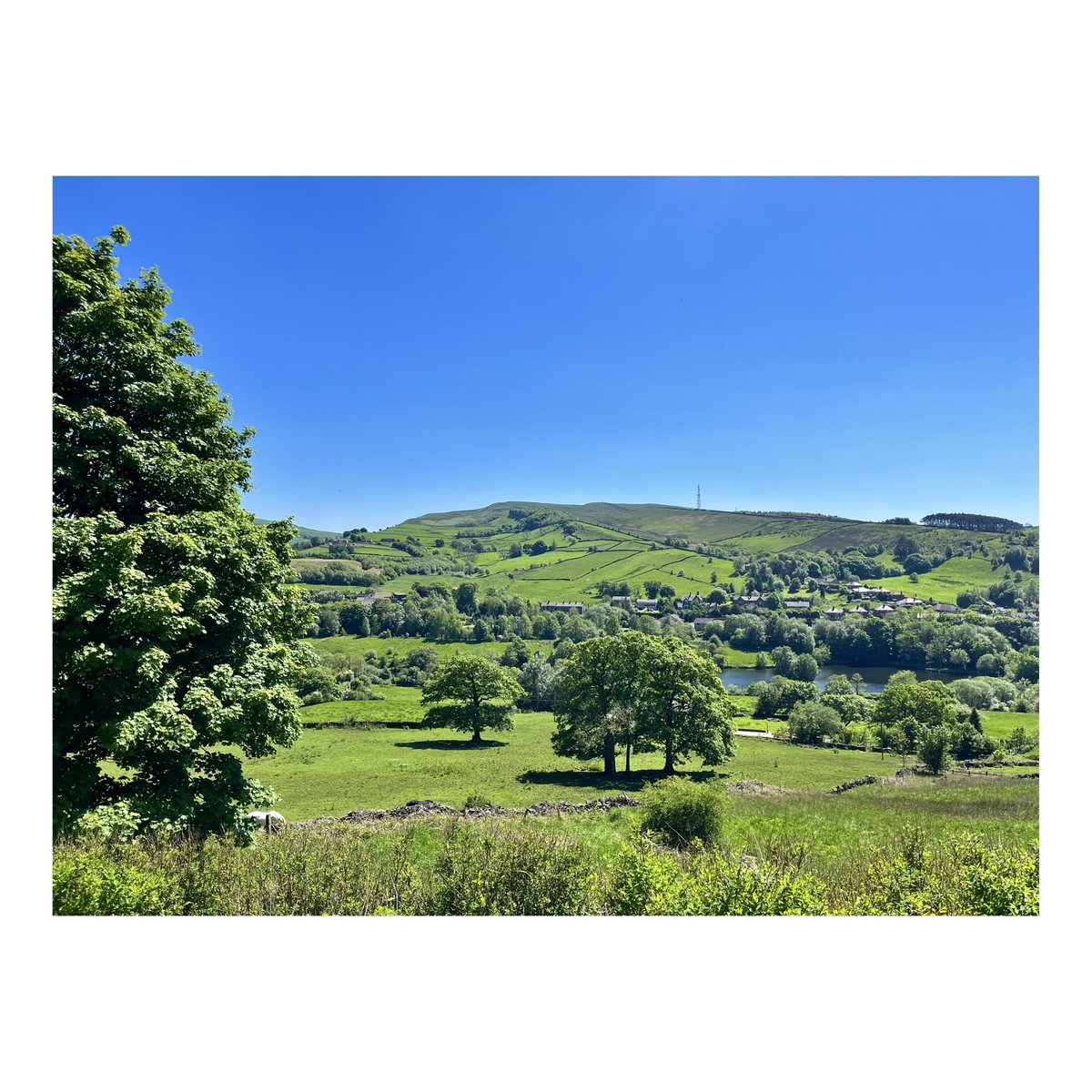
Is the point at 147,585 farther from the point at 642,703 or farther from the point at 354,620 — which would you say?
the point at 354,620

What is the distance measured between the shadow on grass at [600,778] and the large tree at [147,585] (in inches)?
948

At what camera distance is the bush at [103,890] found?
6.96 m

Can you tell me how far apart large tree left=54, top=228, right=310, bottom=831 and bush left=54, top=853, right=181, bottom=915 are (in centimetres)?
116

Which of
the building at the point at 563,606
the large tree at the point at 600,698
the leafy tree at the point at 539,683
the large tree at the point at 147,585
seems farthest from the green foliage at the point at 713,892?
the building at the point at 563,606

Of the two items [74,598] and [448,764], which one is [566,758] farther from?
[74,598]

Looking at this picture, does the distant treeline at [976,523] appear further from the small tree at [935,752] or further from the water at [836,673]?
the small tree at [935,752]

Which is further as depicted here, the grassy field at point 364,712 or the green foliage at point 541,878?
the grassy field at point 364,712

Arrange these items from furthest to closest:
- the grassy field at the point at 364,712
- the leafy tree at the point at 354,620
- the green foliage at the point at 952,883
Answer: the leafy tree at the point at 354,620 → the grassy field at the point at 364,712 → the green foliage at the point at 952,883

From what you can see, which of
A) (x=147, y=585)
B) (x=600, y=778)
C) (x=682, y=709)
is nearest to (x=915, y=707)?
(x=682, y=709)

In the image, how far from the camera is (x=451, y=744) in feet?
149

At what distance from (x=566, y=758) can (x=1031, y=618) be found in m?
117

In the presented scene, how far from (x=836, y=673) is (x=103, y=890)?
106 metres

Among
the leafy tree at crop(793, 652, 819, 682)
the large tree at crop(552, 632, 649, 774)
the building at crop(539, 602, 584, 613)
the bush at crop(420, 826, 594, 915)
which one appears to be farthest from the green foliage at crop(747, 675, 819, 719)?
the building at crop(539, 602, 584, 613)

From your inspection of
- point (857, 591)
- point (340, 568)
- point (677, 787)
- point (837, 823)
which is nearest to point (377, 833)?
point (677, 787)
